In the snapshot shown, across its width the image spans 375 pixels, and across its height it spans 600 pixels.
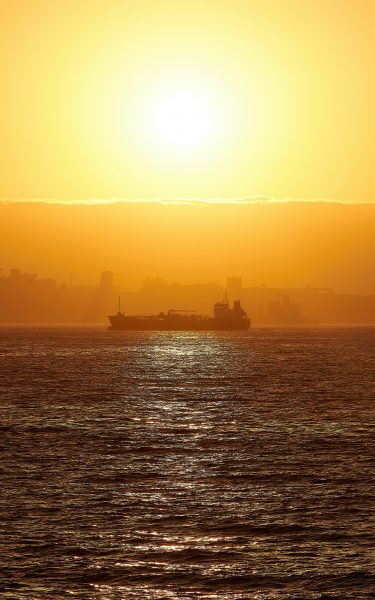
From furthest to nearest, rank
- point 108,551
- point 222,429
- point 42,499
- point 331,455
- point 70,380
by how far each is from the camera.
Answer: point 70,380, point 222,429, point 331,455, point 42,499, point 108,551

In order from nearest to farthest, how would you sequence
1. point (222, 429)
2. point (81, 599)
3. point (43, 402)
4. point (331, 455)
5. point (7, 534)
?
point (81, 599) < point (7, 534) < point (331, 455) < point (222, 429) < point (43, 402)

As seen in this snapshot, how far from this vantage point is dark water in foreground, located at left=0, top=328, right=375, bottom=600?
3097 centimetres

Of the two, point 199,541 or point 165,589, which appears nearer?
point 165,589

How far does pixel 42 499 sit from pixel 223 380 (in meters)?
87.5

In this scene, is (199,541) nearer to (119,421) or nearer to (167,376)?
(119,421)

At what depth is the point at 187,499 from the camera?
4319 cm

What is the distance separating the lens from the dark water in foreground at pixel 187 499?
102ft

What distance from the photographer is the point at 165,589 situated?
2981 centimetres

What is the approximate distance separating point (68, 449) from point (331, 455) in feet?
52.9

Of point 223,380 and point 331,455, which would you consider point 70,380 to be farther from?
point 331,455

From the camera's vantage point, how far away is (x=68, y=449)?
196 ft

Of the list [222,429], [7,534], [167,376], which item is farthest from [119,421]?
[167,376]

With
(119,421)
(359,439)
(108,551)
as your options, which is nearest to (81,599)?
(108,551)

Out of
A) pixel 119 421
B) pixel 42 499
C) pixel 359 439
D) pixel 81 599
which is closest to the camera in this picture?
pixel 81 599
